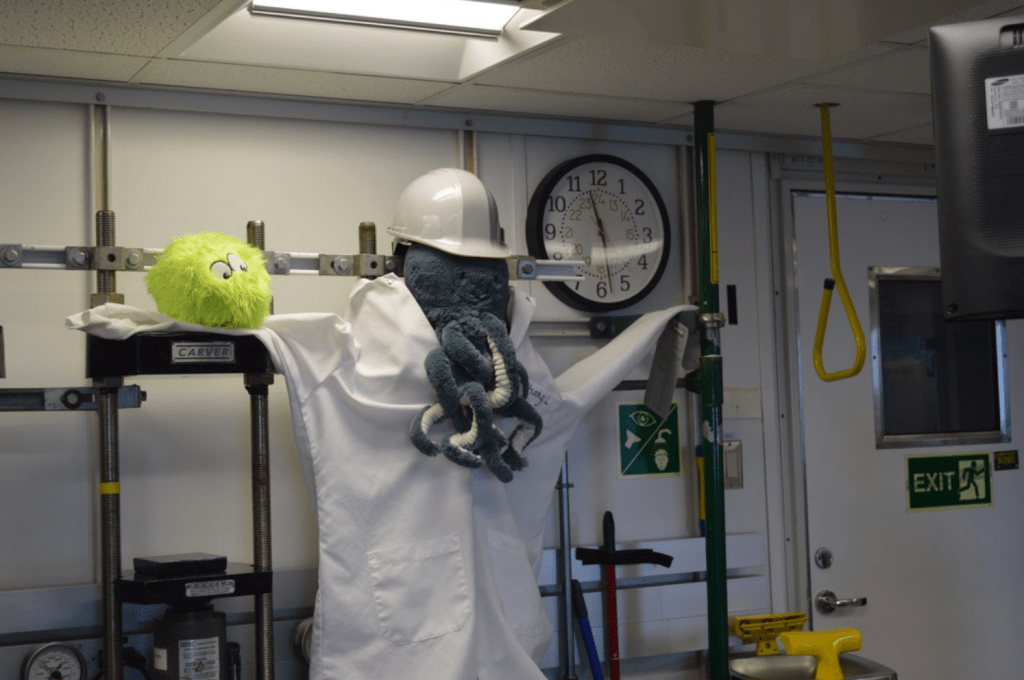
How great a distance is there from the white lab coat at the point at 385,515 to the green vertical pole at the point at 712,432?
67 centimetres

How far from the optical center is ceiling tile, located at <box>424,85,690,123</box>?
2.85 metres

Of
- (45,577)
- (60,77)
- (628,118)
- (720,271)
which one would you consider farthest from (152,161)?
(720,271)

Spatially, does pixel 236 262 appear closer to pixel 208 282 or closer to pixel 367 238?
pixel 208 282

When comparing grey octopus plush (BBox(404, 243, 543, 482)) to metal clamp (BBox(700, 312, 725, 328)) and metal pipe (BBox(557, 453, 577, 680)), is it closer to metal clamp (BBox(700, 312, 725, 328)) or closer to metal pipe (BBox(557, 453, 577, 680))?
metal pipe (BBox(557, 453, 577, 680))

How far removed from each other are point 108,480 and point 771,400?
1986mm

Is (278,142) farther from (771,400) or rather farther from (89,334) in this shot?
(771,400)

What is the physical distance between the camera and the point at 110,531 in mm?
2326

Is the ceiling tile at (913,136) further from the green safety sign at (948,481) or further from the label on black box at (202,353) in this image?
the label on black box at (202,353)

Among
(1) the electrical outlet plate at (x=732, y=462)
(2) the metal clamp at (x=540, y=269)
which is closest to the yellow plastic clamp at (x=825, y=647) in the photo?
(1) the electrical outlet plate at (x=732, y=462)

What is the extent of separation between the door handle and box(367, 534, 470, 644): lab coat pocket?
57.5 inches

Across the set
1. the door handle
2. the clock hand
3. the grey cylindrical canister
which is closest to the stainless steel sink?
the door handle

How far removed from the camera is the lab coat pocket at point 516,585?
2582 millimetres

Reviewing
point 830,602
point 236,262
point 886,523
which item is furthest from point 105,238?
point 886,523

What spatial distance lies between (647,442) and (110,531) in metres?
1.55
